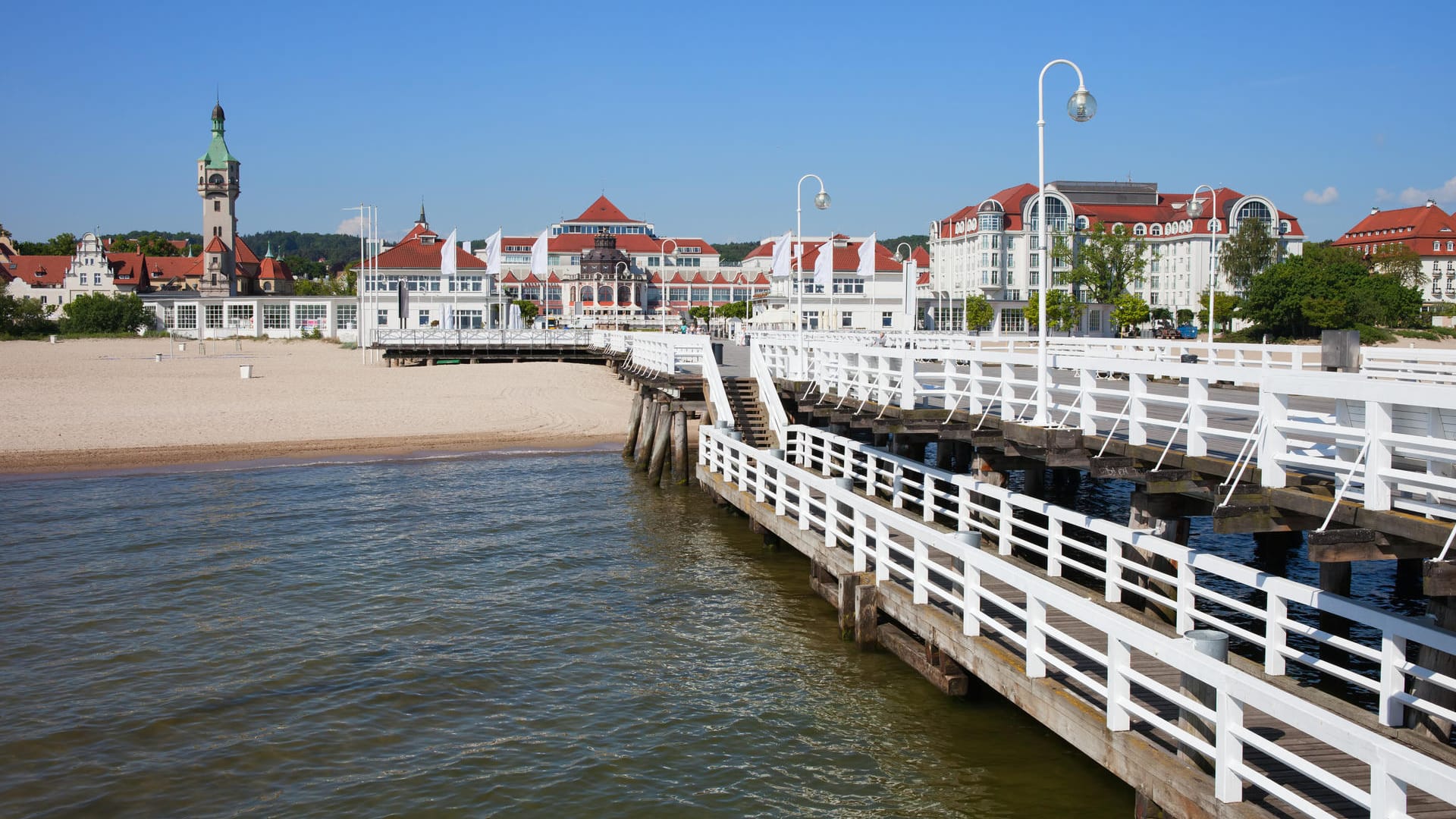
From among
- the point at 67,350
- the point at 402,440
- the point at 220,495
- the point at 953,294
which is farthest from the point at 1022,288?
the point at 220,495

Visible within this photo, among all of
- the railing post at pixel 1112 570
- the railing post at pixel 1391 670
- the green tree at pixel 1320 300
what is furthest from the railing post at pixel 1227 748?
the green tree at pixel 1320 300

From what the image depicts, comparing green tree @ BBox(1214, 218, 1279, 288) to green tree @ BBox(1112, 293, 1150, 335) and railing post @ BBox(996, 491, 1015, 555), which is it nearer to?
green tree @ BBox(1112, 293, 1150, 335)

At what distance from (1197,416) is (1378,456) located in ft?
7.66

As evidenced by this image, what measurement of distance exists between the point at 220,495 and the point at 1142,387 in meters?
20.0

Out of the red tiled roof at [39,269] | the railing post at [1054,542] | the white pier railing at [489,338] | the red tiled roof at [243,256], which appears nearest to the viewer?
the railing post at [1054,542]

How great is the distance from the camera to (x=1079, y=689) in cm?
940

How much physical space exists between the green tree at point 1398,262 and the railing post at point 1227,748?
98878 millimetres

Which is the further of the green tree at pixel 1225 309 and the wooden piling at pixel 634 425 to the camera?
the green tree at pixel 1225 309

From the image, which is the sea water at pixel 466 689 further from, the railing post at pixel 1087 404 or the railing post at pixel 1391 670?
the railing post at pixel 1087 404

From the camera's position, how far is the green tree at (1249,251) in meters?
92.6

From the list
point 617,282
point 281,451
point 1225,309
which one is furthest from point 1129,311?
point 617,282

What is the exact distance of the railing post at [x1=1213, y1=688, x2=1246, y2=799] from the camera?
6.58 m

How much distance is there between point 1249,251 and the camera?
92.6 m

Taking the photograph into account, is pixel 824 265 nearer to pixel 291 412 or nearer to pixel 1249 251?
pixel 291 412
